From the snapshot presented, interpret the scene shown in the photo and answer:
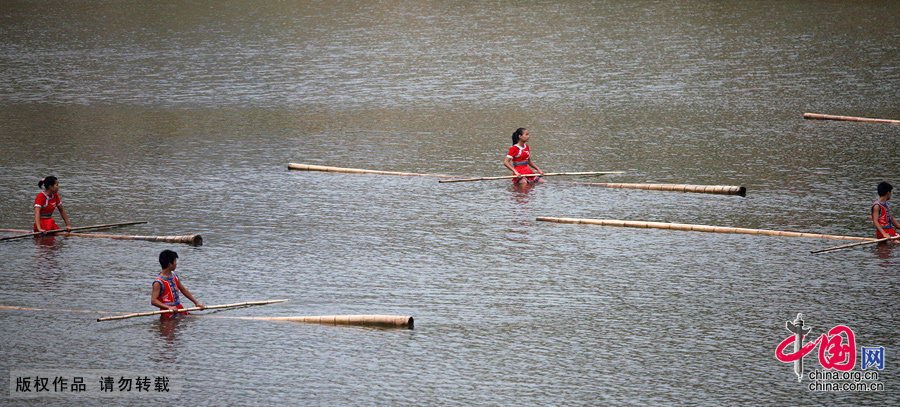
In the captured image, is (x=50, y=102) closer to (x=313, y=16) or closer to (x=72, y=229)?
(x=72, y=229)

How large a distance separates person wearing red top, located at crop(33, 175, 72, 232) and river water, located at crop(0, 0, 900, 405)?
0.71 ft

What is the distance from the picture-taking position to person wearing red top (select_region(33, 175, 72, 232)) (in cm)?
1310

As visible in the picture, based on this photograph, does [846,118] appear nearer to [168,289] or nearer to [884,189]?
[884,189]

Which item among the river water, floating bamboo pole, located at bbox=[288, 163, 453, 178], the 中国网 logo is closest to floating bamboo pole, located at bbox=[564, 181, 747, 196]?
the river water

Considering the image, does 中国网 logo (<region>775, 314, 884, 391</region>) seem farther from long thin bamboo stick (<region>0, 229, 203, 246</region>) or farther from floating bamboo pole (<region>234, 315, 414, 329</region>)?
long thin bamboo stick (<region>0, 229, 203, 246</region>)

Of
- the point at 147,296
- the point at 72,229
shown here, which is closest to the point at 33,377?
the point at 147,296

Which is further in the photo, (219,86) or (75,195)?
(219,86)

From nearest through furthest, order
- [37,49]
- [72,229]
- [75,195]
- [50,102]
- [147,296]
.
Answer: [147,296], [72,229], [75,195], [50,102], [37,49]

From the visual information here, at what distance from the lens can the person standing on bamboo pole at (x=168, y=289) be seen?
10055 millimetres

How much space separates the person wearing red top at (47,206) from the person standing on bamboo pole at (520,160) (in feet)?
22.3

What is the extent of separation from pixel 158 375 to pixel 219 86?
1851cm

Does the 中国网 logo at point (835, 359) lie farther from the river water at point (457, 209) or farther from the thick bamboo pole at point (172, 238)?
the thick bamboo pole at point (172, 238)

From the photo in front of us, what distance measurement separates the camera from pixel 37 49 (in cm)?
3206

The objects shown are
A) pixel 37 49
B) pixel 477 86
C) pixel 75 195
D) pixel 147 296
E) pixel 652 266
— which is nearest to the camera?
pixel 147 296
